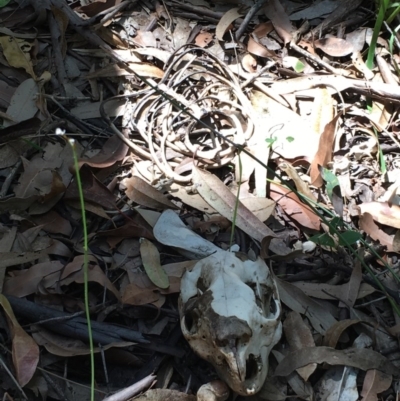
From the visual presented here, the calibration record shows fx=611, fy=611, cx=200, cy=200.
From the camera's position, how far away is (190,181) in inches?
99.7

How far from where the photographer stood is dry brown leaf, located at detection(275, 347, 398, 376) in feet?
6.70

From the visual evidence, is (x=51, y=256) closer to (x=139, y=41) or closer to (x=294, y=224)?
(x=294, y=224)

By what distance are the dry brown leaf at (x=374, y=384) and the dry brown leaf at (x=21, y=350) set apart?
1.09m

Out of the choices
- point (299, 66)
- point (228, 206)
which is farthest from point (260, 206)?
point (299, 66)

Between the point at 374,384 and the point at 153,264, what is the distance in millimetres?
876

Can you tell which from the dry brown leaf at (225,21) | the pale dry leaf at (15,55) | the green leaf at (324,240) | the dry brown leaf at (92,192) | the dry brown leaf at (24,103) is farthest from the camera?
the dry brown leaf at (225,21)

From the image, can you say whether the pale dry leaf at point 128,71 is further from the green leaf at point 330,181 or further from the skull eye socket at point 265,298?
the skull eye socket at point 265,298

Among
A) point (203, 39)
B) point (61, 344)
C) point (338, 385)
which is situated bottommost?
point (338, 385)

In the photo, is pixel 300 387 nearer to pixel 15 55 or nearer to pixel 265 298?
pixel 265 298

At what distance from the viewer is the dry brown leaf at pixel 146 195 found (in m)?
2.47

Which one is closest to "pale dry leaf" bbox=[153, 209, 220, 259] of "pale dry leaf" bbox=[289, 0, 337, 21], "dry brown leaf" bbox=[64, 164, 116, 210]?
"dry brown leaf" bbox=[64, 164, 116, 210]

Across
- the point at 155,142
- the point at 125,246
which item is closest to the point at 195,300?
the point at 125,246

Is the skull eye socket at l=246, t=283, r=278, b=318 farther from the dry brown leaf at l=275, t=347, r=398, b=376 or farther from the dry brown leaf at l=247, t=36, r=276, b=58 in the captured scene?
the dry brown leaf at l=247, t=36, r=276, b=58

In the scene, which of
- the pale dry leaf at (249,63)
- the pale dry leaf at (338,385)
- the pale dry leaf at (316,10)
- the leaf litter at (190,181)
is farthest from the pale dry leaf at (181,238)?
the pale dry leaf at (316,10)
